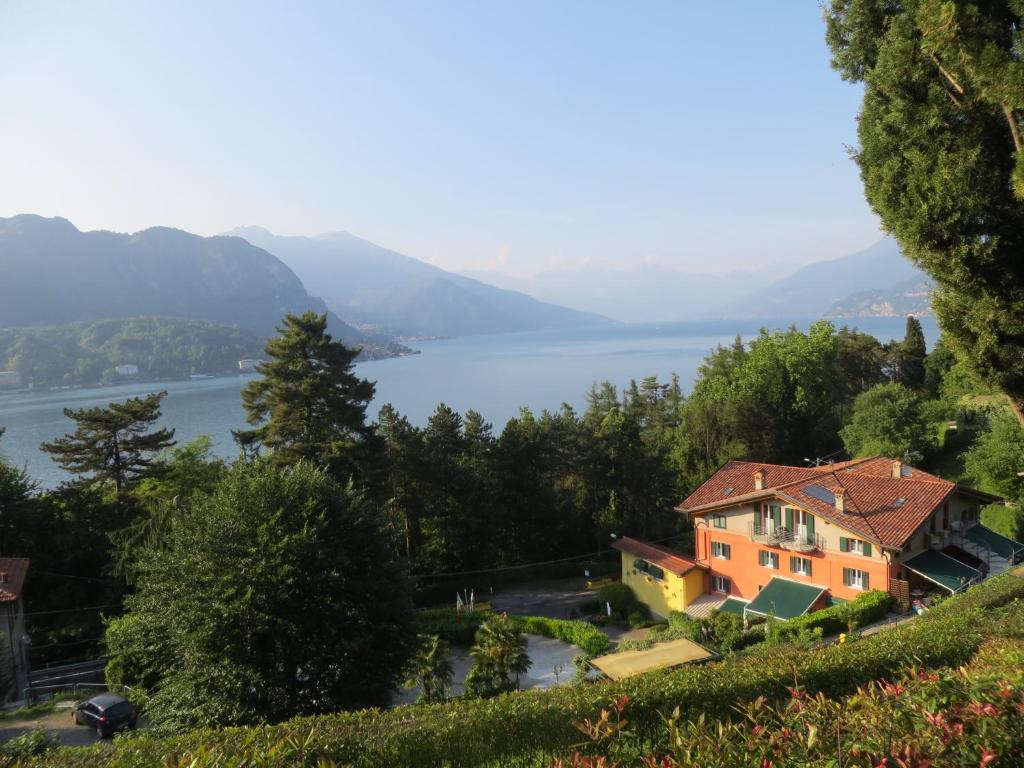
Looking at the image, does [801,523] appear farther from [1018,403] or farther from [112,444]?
[112,444]

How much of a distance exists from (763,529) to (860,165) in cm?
1656

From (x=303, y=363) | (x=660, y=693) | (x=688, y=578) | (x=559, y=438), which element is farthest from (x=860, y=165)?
(x=559, y=438)

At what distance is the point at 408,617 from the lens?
43.6 ft

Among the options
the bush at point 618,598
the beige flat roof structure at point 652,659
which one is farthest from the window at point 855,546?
the beige flat roof structure at point 652,659

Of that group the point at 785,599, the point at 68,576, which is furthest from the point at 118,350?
the point at 785,599

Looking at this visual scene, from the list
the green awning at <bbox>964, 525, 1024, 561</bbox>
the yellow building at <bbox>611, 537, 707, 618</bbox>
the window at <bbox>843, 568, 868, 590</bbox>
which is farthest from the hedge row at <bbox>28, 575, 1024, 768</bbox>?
the green awning at <bbox>964, 525, 1024, 561</bbox>

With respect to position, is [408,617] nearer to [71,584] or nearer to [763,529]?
[763,529]

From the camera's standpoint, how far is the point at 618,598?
24703 millimetres

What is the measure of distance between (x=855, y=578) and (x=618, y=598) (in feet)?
28.2

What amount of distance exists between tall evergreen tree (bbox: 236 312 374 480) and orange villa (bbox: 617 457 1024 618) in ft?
42.2

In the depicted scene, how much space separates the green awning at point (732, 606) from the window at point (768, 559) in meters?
1.64

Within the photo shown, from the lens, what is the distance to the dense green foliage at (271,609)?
1126cm

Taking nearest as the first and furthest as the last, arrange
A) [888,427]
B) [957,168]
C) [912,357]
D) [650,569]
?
[957,168]
[650,569]
[888,427]
[912,357]

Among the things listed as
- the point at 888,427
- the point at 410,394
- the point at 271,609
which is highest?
the point at 271,609
